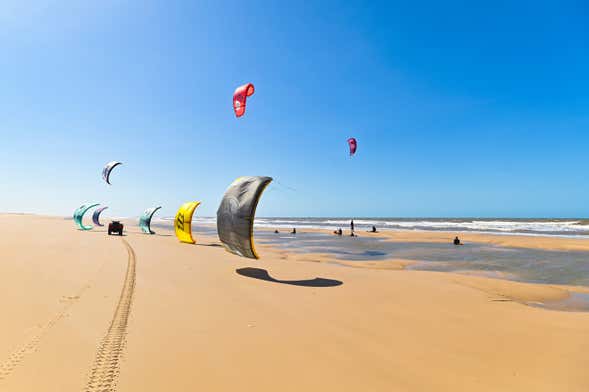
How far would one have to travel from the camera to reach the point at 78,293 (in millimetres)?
7008

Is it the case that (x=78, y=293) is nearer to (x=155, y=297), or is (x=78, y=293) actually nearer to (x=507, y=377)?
(x=155, y=297)

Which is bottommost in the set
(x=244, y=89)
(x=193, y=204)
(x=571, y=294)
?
(x=571, y=294)

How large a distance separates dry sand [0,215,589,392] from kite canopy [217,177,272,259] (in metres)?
1.78

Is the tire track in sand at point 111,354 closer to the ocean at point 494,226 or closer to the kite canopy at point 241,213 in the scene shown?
the kite canopy at point 241,213

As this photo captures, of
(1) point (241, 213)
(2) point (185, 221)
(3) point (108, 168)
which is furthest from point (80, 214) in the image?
(1) point (241, 213)

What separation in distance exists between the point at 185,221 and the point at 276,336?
16531 mm

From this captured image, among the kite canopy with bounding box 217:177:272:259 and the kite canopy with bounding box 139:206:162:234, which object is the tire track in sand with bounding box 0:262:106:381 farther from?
the kite canopy with bounding box 139:206:162:234

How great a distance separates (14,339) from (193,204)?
50.8 ft

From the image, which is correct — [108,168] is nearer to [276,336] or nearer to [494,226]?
[276,336]

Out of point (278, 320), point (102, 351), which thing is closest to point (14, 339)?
point (102, 351)

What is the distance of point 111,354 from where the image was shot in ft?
13.4

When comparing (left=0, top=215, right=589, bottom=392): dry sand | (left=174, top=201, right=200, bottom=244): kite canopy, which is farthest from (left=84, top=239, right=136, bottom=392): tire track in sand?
(left=174, top=201, right=200, bottom=244): kite canopy

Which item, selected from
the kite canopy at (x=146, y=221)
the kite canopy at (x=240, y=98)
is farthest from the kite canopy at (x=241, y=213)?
the kite canopy at (x=146, y=221)

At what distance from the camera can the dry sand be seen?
3.59 m
